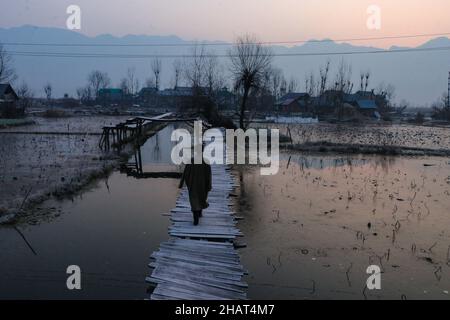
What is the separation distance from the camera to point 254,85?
34312 mm

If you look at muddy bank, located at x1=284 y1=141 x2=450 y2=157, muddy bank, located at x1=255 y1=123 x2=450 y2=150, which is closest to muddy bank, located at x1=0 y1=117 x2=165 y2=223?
muddy bank, located at x1=284 y1=141 x2=450 y2=157

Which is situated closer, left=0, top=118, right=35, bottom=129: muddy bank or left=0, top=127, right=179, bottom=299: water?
left=0, top=127, right=179, bottom=299: water

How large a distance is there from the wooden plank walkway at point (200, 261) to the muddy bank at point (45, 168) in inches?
155

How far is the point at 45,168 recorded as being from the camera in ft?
52.7

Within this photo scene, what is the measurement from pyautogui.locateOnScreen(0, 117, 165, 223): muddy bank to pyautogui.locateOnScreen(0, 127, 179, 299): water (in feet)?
1.84

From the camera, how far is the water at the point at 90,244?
6.32 m

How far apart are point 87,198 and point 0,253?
4.35m

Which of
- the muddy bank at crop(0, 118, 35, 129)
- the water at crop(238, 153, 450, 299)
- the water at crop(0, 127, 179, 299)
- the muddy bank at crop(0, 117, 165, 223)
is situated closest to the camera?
the water at crop(0, 127, 179, 299)

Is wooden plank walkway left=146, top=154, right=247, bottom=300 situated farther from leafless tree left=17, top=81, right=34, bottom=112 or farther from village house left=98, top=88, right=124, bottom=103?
village house left=98, top=88, right=124, bottom=103

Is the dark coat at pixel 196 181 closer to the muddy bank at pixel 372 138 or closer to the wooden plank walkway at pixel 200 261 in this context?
the wooden plank walkway at pixel 200 261

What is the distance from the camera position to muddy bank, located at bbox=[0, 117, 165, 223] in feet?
36.6
